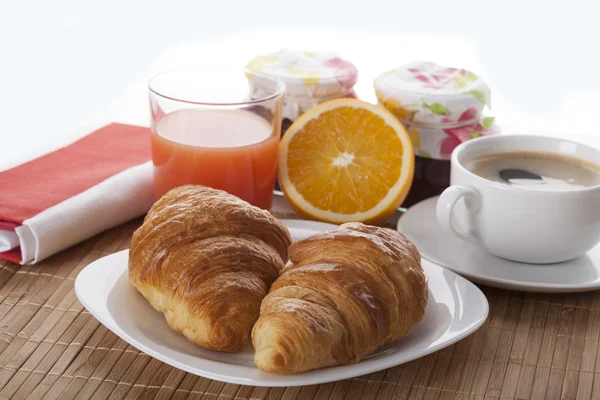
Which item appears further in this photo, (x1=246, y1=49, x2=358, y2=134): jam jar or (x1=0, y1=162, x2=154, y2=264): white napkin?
(x1=246, y1=49, x2=358, y2=134): jam jar

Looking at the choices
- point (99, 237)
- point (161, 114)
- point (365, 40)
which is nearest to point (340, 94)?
point (161, 114)

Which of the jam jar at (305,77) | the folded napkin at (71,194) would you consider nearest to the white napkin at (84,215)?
the folded napkin at (71,194)

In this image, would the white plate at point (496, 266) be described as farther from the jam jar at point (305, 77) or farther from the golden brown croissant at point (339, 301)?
the jam jar at point (305, 77)

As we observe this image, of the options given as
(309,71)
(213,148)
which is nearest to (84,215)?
(213,148)

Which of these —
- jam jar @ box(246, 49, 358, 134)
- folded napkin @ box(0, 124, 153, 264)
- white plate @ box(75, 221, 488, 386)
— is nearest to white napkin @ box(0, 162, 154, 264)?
folded napkin @ box(0, 124, 153, 264)

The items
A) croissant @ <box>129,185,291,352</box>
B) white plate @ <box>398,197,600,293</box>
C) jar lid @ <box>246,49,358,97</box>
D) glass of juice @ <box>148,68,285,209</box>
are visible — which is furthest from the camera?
jar lid @ <box>246,49,358,97</box>

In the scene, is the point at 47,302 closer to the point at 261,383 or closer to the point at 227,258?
the point at 227,258

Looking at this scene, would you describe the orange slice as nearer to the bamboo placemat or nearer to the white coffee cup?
the white coffee cup

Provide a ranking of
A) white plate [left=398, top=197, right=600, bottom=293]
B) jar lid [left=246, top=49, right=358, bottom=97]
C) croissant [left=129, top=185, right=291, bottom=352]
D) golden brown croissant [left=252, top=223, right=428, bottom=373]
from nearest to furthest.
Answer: golden brown croissant [left=252, top=223, right=428, bottom=373]
croissant [left=129, top=185, right=291, bottom=352]
white plate [left=398, top=197, right=600, bottom=293]
jar lid [left=246, top=49, right=358, bottom=97]
